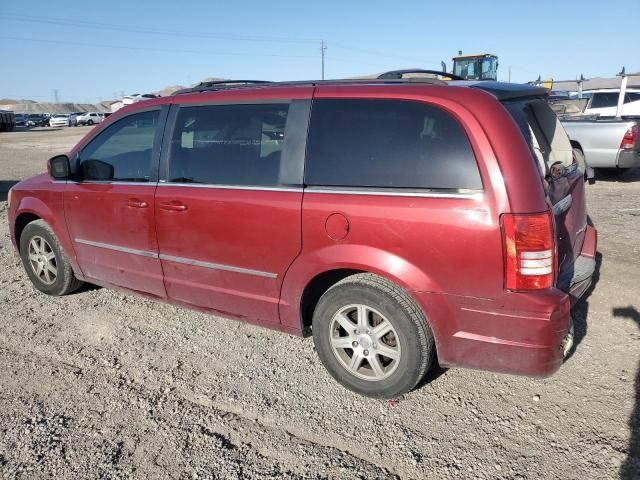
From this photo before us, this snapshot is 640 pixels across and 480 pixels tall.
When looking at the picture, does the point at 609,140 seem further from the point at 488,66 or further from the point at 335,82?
the point at 488,66

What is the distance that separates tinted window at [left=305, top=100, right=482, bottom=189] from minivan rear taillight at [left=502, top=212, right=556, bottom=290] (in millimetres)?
271

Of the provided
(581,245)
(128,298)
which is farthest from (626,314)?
(128,298)

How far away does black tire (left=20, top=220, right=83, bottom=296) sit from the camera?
15.1ft

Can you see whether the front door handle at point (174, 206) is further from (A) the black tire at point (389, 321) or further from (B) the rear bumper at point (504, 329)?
(B) the rear bumper at point (504, 329)

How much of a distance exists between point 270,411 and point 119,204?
79.2 inches

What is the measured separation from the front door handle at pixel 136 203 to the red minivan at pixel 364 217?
4cm

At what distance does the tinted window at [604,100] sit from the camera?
14.6 metres

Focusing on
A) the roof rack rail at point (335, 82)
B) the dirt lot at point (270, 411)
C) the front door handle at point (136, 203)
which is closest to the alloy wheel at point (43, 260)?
the dirt lot at point (270, 411)

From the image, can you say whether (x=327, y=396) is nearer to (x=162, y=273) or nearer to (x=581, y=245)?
(x=162, y=273)

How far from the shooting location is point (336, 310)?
3.08 metres

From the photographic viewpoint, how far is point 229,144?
3.48 m

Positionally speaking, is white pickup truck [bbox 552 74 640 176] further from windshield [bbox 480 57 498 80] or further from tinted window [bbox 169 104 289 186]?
windshield [bbox 480 57 498 80]

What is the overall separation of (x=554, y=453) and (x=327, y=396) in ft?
4.18

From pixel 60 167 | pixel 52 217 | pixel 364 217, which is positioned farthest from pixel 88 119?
pixel 364 217
